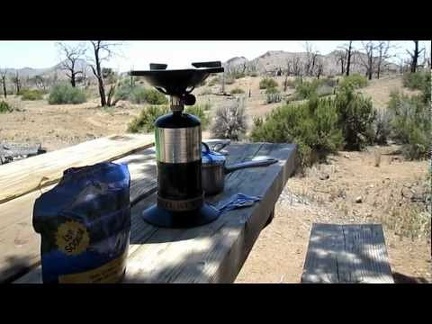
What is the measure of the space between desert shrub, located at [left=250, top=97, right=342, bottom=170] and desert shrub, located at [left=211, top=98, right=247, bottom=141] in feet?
1.50

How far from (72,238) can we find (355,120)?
7730mm

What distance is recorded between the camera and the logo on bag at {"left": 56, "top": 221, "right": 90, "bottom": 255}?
0.86m

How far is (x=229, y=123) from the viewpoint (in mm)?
8422

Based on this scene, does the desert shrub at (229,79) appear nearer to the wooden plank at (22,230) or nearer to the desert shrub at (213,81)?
the desert shrub at (213,81)

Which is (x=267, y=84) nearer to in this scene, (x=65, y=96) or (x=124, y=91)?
(x=124, y=91)

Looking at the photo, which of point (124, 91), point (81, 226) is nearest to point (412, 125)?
point (81, 226)

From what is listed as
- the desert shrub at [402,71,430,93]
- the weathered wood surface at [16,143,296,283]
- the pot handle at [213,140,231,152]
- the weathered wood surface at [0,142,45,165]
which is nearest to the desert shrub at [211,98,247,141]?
the weathered wood surface at [0,142,45,165]

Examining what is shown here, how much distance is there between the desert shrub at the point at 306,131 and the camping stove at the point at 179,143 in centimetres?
521

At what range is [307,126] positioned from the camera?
723 centimetres

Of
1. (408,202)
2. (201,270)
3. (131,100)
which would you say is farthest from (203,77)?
(131,100)

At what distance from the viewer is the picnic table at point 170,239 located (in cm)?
110
